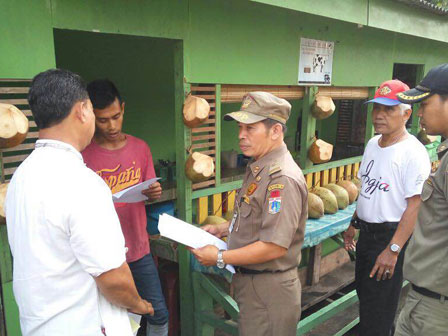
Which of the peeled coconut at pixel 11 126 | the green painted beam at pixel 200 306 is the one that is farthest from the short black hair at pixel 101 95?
the green painted beam at pixel 200 306

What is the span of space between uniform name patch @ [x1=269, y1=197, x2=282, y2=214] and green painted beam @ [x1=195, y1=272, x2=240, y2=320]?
1157mm

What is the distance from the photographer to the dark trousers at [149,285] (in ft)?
8.48

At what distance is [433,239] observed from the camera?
1985 mm

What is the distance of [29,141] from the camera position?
7.05ft

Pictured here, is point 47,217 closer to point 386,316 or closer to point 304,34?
point 386,316

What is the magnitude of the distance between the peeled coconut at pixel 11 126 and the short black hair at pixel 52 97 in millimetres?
408

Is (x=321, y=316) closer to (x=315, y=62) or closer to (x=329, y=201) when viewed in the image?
(x=329, y=201)

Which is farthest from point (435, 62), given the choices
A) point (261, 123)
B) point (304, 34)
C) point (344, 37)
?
point (261, 123)

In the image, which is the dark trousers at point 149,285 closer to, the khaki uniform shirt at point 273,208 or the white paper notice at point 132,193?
the white paper notice at point 132,193

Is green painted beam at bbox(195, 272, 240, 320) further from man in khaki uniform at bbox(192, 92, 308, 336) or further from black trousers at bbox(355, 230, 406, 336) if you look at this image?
black trousers at bbox(355, 230, 406, 336)

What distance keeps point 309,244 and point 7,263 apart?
94.1 inches

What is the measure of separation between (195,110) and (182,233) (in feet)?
3.29


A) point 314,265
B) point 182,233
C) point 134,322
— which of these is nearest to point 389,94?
point 182,233

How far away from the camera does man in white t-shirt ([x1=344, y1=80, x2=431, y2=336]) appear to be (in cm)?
275
